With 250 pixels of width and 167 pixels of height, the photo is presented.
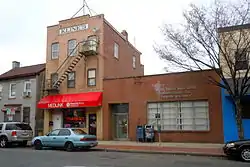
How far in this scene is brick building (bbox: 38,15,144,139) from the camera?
23.9 meters

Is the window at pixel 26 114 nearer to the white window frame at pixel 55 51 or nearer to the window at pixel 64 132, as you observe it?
the white window frame at pixel 55 51

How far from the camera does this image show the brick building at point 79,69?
78.5 feet

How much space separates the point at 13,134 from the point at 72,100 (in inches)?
216

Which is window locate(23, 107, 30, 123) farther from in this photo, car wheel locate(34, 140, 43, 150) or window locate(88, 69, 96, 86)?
car wheel locate(34, 140, 43, 150)

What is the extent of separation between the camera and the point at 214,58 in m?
17.0

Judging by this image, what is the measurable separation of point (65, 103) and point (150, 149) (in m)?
9.83

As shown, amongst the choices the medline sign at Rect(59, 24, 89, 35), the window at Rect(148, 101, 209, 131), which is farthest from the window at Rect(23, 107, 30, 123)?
the window at Rect(148, 101, 209, 131)

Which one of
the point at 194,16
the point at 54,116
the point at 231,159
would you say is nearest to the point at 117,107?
the point at 54,116

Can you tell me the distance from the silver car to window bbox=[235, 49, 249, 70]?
49.3 ft

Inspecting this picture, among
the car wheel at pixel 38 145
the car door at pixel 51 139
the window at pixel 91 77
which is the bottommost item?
the car wheel at pixel 38 145

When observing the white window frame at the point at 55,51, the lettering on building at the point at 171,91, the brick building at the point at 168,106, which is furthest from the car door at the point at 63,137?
the white window frame at the point at 55,51

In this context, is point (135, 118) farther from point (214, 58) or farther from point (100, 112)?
point (214, 58)

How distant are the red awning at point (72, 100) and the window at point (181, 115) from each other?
14.4ft

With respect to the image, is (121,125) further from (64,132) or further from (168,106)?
(64,132)
